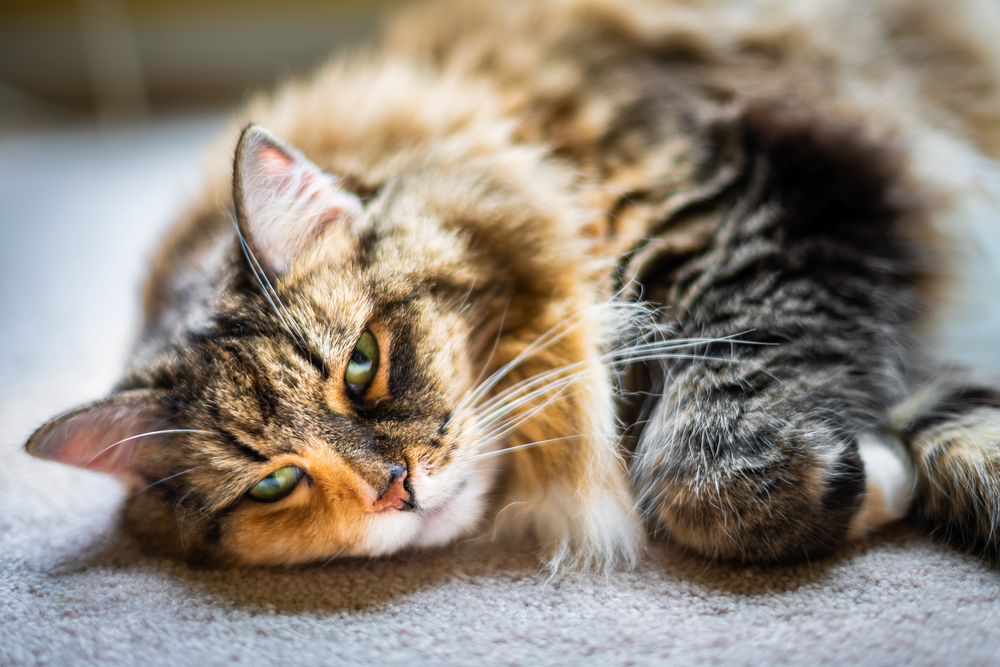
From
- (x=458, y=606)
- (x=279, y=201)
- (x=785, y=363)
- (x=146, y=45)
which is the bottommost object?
(x=458, y=606)

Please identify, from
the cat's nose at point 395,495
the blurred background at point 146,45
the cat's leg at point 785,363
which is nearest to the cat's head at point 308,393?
the cat's nose at point 395,495

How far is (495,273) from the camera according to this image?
1032 millimetres

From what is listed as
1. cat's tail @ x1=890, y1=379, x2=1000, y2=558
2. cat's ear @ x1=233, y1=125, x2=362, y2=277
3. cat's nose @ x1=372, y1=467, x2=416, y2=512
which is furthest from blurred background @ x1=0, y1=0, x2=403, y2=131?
cat's tail @ x1=890, y1=379, x2=1000, y2=558

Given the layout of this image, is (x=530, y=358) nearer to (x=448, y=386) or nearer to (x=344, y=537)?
(x=448, y=386)

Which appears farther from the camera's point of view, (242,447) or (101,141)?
(101,141)

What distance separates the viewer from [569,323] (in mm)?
1054

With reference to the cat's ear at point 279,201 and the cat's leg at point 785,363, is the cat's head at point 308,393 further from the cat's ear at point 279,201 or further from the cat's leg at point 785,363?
the cat's leg at point 785,363

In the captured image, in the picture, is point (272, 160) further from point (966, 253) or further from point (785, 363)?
point (966, 253)

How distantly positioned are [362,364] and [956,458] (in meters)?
0.83

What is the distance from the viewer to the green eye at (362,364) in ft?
3.04

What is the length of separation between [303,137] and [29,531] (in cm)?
80

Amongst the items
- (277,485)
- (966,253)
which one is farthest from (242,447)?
(966,253)

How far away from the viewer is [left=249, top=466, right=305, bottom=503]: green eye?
909mm

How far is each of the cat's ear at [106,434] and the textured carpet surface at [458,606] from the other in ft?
0.40
